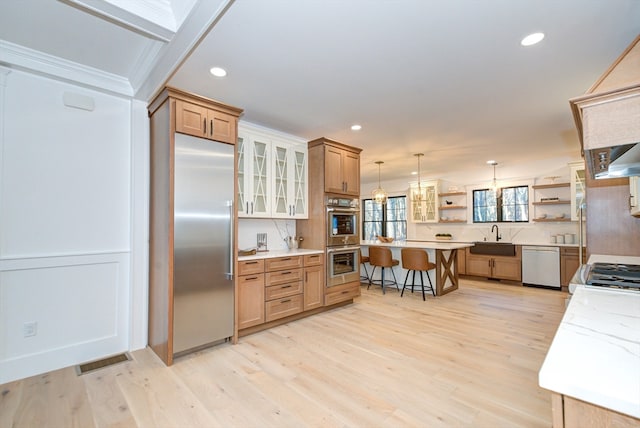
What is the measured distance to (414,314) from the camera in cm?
416

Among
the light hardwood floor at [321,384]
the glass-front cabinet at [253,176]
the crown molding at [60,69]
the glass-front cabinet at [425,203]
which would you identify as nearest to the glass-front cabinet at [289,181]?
the glass-front cabinet at [253,176]

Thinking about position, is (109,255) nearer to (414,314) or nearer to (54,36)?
(54,36)

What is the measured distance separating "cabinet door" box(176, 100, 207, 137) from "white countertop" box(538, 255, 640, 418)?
3044mm

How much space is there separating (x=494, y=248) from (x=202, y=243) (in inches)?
245

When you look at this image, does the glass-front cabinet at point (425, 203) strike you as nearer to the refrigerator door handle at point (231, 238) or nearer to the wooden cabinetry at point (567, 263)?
the wooden cabinetry at point (567, 263)

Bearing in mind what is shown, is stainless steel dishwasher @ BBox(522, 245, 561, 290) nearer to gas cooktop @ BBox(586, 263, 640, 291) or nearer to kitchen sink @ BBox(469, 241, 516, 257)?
kitchen sink @ BBox(469, 241, 516, 257)

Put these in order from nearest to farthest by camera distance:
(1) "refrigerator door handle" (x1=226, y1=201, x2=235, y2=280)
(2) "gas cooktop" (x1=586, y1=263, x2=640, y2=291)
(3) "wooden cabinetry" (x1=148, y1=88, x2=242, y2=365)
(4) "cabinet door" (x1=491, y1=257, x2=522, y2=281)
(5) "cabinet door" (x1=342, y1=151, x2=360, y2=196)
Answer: (2) "gas cooktop" (x1=586, y1=263, x2=640, y2=291) < (3) "wooden cabinetry" (x1=148, y1=88, x2=242, y2=365) < (1) "refrigerator door handle" (x1=226, y1=201, x2=235, y2=280) < (5) "cabinet door" (x1=342, y1=151, x2=360, y2=196) < (4) "cabinet door" (x1=491, y1=257, x2=522, y2=281)

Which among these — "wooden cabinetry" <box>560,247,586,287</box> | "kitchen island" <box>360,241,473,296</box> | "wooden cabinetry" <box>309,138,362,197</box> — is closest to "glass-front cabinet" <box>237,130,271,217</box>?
"wooden cabinetry" <box>309,138,362,197</box>

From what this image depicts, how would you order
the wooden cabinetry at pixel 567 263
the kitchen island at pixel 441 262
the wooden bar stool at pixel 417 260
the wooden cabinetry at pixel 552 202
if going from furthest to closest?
the wooden cabinetry at pixel 552 202
the wooden cabinetry at pixel 567 263
the kitchen island at pixel 441 262
the wooden bar stool at pixel 417 260

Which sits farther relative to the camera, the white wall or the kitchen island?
the kitchen island

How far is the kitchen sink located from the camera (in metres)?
6.29

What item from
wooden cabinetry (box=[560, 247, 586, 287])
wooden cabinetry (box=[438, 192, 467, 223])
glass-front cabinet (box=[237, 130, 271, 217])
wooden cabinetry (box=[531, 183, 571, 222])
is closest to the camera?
glass-front cabinet (box=[237, 130, 271, 217])

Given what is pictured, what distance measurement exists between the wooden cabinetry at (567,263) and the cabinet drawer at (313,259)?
16.0 ft

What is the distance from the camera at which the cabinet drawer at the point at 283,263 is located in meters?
3.60
